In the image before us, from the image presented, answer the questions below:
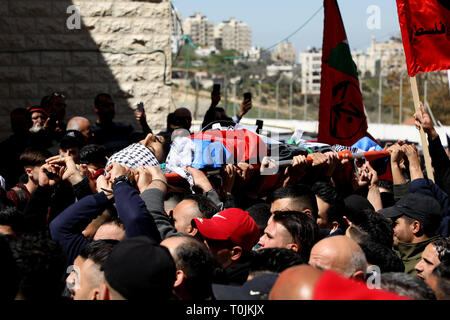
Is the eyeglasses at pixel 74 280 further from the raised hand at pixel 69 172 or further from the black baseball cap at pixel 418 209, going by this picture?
the black baseball cap at pixel 418 209

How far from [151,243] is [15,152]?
4437mm

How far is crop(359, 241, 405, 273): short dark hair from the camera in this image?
3635 millimetres

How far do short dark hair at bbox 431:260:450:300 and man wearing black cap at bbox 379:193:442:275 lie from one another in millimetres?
1411

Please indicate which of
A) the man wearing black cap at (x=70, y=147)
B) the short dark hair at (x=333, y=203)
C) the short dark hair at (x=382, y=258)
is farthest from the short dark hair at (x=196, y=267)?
the man wearing black cap at (x=70, y=147)

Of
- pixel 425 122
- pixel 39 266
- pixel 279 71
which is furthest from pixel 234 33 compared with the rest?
pixel 39 266

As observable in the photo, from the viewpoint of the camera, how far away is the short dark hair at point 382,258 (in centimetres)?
363

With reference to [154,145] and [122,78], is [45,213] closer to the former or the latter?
[154,145]

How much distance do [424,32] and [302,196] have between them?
239 cm

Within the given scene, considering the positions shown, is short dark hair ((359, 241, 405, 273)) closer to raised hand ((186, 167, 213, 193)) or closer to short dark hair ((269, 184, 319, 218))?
short dark hair ((269, 184, 319, 218))

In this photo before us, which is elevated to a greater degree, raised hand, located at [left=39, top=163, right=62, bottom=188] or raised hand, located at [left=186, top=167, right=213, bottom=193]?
raised hand, located at [left=39, top=163, right=62, bottom=188]

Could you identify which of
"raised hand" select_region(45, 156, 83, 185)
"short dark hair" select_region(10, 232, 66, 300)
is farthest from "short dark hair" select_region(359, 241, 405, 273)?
"raised hand" select_region(45, 156, 83, 185)

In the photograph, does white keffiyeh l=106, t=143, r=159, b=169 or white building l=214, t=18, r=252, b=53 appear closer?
white keffiyeh l=106, t=143, r=159, b=169

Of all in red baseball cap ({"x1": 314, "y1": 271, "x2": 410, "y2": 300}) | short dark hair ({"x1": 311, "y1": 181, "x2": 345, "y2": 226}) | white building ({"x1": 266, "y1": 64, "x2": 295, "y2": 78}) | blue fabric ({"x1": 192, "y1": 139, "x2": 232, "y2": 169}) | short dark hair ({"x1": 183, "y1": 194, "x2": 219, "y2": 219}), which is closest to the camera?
red baseball cap ({"x1": 314, "y1": 271, "x2": 410, "y2": 300})

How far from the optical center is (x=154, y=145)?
5168 millimetres
